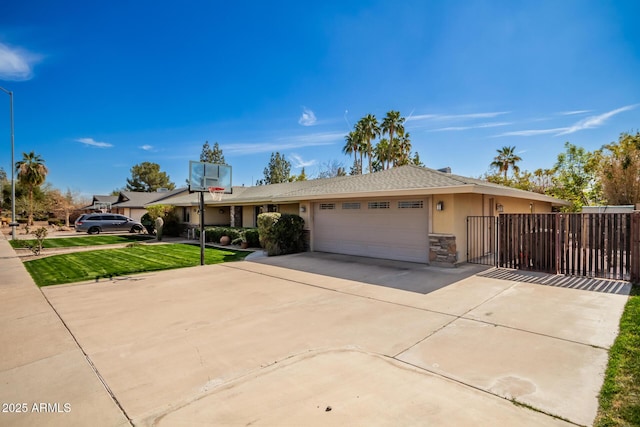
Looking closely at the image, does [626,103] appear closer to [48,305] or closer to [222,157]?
[48,305]

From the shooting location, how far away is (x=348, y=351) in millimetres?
4012

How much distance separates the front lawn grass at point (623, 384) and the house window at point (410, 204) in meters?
6.23

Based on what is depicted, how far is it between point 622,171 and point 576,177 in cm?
691

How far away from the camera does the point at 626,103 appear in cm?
1977

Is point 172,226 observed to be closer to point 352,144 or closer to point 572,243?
point 572,243

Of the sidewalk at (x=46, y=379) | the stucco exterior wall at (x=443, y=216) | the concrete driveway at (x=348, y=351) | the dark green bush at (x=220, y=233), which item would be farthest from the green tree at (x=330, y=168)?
the sidewalk at (x=46, y=379)

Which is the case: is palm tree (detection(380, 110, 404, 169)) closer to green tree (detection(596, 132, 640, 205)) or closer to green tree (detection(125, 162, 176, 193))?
green tree (detection(596, 132, 640, 205))

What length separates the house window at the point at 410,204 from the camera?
34.4ft

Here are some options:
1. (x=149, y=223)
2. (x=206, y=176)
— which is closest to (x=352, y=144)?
(x=149, y=223)

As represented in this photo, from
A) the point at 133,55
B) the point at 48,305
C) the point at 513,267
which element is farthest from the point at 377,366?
the point at 133,55

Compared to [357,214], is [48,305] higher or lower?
lower

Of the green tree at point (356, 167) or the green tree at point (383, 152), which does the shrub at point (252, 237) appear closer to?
the green tree at point (383, 152)

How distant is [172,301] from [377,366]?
4.93 meters

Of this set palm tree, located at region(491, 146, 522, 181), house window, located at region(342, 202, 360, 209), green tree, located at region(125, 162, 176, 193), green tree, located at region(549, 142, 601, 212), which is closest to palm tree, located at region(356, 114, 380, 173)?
palm tree, located at region(491, 146, 522, 181)
